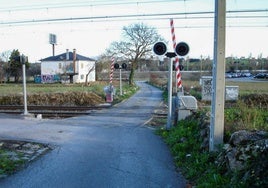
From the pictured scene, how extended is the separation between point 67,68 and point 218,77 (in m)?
74.0

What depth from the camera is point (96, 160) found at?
329 inches

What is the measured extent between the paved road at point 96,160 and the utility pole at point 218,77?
115 cm

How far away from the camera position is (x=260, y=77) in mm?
87375

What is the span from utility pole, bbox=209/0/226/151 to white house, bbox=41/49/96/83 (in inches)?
2770

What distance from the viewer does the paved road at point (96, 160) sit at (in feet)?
21.8

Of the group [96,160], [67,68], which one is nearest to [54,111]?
[96,160]

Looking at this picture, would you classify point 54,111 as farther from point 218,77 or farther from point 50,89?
point 50,89

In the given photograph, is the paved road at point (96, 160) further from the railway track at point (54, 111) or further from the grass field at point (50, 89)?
the grass field at point (50, 89)

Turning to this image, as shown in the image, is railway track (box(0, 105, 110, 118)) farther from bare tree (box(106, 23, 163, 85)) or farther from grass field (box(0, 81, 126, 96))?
bare tree (box(106, 23, 163, 85))

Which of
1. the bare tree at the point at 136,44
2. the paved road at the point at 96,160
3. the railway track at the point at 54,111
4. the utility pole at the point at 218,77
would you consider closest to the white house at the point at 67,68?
the bare tree at the point at 136,44

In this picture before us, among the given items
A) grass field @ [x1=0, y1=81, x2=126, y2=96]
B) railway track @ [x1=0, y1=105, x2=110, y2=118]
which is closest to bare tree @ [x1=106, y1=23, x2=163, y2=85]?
grass field @ [x1=0, y1=81, x2=126, y2=96]

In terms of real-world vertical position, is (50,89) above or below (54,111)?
above

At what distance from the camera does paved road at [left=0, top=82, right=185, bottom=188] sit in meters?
6.63

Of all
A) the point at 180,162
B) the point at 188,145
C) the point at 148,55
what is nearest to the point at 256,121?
the point at 188,145
